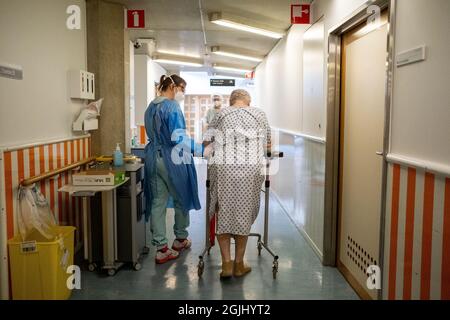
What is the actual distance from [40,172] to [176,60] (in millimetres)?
6623

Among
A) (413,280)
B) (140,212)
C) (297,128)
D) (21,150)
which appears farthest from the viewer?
(297,128)

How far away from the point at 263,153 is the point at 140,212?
4.14 ft

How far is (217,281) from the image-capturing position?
3.16 metres

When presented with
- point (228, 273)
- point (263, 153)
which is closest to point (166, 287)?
point (228, 273)

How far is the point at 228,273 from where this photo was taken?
3.19m

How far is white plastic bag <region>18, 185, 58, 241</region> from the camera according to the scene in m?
2.62

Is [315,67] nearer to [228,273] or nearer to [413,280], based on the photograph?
[228,273]

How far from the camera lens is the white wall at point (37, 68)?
2564mm

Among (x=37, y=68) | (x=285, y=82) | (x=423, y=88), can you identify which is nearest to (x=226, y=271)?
(x=423, y=88)

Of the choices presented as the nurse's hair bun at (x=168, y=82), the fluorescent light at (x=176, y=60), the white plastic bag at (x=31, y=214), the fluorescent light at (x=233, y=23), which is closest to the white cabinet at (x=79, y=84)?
the nurse's hair bun at (x=168, y=82)

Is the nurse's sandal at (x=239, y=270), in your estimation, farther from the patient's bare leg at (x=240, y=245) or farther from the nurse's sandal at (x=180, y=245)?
the nurse's sandal at (x=180, y=245)

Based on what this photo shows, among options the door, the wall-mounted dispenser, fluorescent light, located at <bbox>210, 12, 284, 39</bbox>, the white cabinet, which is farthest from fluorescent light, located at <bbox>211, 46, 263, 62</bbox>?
the door

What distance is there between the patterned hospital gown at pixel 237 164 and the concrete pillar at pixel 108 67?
5.46 ft
